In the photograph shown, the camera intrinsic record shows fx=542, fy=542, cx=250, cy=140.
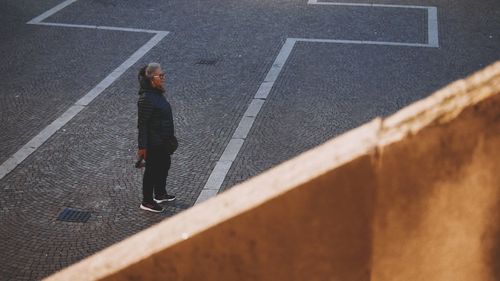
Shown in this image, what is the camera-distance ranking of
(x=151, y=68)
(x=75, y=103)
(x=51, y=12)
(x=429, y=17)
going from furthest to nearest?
(x=51, y=12)
(x=429, y=17)
(x=75, y=103)
(x=151, y=68)

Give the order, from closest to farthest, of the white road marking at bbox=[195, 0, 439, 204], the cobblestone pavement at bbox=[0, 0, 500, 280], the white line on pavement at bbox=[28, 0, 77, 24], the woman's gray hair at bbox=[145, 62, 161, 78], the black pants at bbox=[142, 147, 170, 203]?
the woman's gray hair at bbox=[145, 62, 161, 78]
the black pants at bbox=[142, 147, 170, 203]
the cobblestone pavement at bbox=[0, 0, 500, 280]
the white road marking at bbox=[195, 0, 439, 204]
the white line on pavement at bbox=[28, 0, 77, 24]

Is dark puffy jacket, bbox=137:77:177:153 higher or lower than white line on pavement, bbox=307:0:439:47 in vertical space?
higher

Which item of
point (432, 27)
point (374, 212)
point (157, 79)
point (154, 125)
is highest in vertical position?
point (374, 212)

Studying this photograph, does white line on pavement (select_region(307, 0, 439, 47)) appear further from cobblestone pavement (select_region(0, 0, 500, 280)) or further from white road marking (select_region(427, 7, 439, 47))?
cobblestone pavement (select_region(0, 0, 500, 280))

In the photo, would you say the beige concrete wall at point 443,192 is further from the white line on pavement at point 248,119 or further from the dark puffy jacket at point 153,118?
the white line on pavement at point 248,119

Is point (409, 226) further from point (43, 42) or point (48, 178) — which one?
point (43, 42)

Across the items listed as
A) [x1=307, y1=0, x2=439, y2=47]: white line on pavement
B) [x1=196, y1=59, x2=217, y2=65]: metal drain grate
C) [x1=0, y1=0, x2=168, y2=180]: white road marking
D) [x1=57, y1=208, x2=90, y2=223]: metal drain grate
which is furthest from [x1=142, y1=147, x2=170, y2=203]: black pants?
[x1=307, y1=0, x2=439, y2=47]: white line on pavement

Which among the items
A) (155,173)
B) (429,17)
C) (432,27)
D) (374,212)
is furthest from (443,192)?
(429,17)

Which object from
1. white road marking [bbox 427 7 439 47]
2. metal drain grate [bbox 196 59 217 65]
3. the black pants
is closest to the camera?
the black pants

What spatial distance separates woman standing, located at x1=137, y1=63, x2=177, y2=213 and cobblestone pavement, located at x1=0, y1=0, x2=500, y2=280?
1.99 ft

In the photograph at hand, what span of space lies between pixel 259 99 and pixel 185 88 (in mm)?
1434

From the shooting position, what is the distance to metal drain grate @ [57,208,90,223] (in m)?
6.35

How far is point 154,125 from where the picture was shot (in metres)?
5.99

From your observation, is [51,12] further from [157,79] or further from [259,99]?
[157,79]
